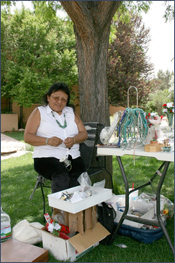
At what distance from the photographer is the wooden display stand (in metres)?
1.89

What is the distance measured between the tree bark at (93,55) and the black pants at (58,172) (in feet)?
2.98

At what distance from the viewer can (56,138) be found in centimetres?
255

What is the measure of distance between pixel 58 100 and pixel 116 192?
1588mm

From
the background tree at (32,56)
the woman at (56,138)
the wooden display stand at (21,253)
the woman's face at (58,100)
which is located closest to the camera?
the wooden display stand at (21,253)

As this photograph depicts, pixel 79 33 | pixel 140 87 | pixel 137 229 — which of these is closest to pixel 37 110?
pixel 79 33

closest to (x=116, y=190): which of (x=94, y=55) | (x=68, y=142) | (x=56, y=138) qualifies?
(x=68, y=142)

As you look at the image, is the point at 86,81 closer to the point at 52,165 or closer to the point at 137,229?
the point at 52,165

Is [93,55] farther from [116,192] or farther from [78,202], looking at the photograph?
[78,202]

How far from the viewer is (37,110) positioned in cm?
276

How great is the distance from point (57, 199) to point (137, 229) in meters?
0.82

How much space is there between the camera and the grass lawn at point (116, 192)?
83.2 inches

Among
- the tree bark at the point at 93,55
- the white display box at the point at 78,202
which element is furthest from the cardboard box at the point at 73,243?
the tree bark at the point at 93,55

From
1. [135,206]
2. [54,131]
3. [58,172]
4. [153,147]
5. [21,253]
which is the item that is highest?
[54,131]

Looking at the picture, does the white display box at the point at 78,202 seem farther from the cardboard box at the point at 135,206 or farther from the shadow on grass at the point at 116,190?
the shadow on grass at the point at 116,190
